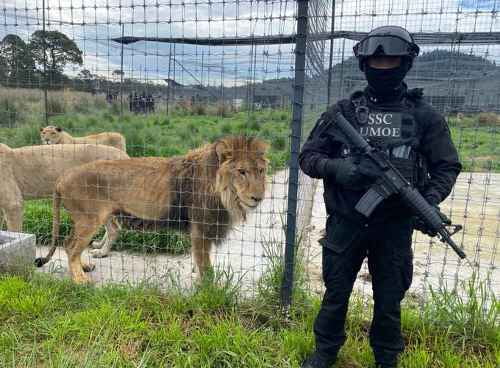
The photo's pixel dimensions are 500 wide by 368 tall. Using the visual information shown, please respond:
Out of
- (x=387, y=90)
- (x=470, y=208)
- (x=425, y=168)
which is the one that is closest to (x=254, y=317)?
(x=425, y=168)

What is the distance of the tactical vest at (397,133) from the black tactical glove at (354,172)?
15 centimetres

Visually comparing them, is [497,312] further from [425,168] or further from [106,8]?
[106,8]

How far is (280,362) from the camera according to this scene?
3021mm

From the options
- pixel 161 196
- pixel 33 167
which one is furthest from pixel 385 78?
pixel 33 167

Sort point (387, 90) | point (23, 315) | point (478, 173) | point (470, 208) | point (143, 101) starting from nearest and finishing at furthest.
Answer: point (387, 90), point (23, 315), point (143, 101), point (470, 208), point (478, 173)

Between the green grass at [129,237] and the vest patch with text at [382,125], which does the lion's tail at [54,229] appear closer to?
the green grass at [129,237]

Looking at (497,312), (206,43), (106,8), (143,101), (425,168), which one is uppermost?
(106,8)

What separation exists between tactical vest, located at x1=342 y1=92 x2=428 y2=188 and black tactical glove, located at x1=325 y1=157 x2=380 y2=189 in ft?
0.49

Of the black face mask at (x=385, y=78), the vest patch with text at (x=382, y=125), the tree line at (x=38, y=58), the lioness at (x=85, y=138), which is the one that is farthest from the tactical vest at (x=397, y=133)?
the lioness at (x=85, y=138)

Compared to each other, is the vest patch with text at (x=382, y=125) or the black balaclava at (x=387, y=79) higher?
the black balaclava at (x=387, y=79)

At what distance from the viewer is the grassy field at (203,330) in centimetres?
303

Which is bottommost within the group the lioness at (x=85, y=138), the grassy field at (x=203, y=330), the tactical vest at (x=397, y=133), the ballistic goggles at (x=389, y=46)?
the grassy field at (x=203, y=330)

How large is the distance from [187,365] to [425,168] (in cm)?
199

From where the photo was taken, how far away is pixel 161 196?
439 centimetres
